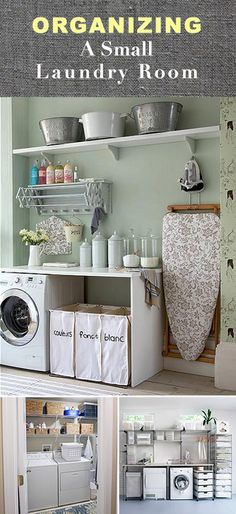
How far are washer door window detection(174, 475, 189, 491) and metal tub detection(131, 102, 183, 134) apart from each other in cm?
159

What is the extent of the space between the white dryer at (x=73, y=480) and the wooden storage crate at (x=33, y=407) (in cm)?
10

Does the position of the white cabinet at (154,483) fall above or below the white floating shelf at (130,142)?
below

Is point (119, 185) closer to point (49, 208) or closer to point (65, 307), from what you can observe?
point (49, 208)

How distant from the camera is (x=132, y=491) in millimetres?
1101

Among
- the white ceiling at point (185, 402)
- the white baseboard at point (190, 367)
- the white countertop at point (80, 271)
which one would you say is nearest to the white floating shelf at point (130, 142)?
the white countertop at point (80, 271)

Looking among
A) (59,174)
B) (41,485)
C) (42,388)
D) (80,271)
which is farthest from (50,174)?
(41,485)

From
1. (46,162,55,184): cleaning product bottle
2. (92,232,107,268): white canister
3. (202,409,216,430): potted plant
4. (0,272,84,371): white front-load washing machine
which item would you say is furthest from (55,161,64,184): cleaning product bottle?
(202,409,216,430): potted plant

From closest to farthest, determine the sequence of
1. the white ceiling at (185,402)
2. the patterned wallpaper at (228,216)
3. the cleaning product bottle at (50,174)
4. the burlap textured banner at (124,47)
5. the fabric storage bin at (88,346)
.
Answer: the burlap textured banner at (124,47), the white ceiling at (185,402), the patterned wallpaper at (228,216), the fabric storage bin at (88,346), the cleaning product bottle at (50,174)

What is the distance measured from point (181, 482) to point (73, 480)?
24 cm

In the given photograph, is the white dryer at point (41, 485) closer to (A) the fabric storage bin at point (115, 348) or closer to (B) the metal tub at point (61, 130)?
(A) the fabric storage bin at point (115, 348)

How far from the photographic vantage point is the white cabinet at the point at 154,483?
1076 mm

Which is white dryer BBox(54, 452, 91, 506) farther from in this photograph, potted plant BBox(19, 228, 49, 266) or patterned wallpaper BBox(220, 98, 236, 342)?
potted plant BBox(19, 228, 49, 266)

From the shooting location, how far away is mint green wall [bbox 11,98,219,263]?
7.85 ft

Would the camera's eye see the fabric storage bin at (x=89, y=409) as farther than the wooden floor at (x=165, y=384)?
No
